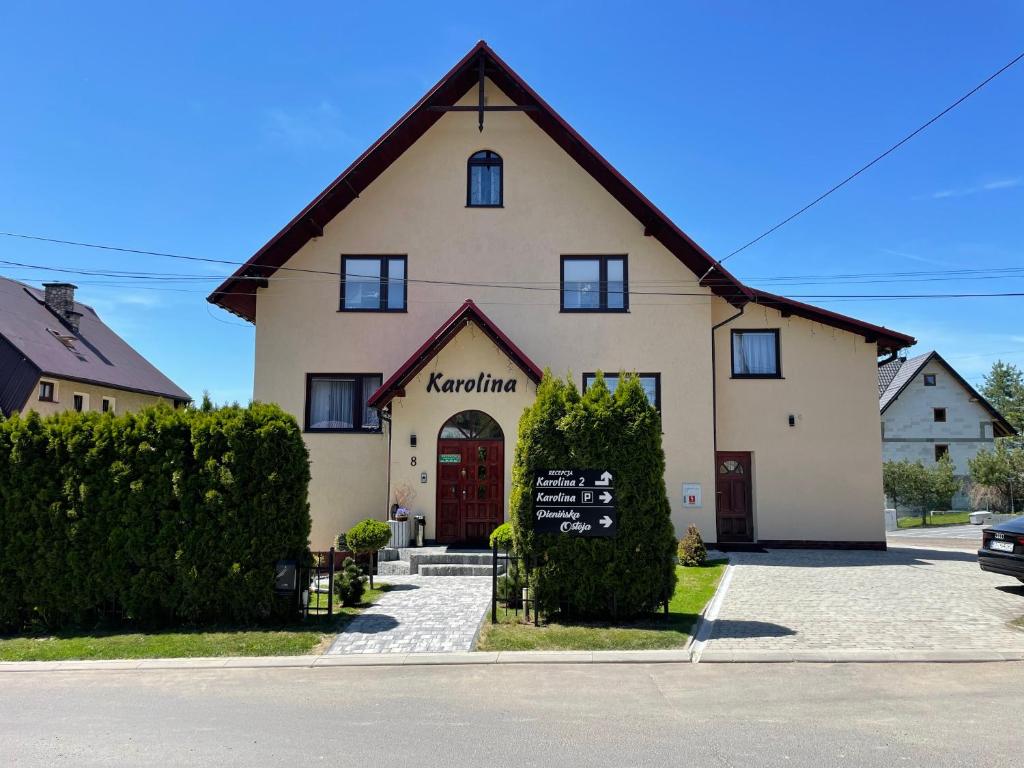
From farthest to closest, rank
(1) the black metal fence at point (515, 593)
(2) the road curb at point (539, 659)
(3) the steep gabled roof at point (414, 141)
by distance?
1. (3) the steep gabled roof at point (414, 141)
2. (1) the black metal fence at point (515, 593)
3. (2) the road curb at point (539, 659)

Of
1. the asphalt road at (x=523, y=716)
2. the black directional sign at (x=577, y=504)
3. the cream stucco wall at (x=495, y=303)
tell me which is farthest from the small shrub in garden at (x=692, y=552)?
the asphalt road at (x=523, y=716)

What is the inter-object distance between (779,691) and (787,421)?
44.0 ft

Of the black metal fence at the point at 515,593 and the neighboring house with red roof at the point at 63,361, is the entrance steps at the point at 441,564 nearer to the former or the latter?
the black metal fence at the point at 515,593

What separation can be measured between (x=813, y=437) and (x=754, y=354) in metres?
2.60

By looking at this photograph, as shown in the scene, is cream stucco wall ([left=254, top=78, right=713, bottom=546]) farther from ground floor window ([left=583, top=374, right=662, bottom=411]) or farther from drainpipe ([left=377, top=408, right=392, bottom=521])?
drainpipe ([left=377, top=408, right=392, bottom=521])

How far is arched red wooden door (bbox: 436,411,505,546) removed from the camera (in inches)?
680

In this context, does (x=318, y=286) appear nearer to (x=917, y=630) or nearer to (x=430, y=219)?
(x=430, y=219)

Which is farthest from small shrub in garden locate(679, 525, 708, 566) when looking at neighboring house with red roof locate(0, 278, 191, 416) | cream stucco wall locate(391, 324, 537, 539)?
neighboring house with red roof locate(0, 278, 191, 416)

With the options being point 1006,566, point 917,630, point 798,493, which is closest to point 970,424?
point 798,493

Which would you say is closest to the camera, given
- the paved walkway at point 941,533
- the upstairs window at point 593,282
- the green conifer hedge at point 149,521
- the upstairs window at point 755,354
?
the green conifer hedge at point 149,521

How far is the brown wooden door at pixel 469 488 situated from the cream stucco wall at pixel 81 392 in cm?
1638

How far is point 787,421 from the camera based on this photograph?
1983cm

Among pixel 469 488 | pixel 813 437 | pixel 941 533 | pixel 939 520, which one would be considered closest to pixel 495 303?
pixel 469 488

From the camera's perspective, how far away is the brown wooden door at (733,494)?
20.1m
